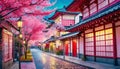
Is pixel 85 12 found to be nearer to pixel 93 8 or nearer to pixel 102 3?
pixel 93 8

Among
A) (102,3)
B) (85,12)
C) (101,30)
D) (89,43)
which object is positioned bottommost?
(89,43)

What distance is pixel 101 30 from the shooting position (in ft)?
73.2

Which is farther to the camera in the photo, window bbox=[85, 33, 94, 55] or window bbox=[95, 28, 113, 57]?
window bbox=[85, 33, 94, 55]

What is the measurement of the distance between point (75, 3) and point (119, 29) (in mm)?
9116

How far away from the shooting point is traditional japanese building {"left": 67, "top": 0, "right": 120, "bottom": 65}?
18.8 meters

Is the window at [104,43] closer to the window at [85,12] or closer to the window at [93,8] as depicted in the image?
the window at [93,8]

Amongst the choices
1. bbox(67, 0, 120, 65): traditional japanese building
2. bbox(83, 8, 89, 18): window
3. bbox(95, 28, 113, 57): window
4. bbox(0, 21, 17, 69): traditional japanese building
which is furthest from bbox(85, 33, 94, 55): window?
bbox(0, 21, 17, 69): traditional japanese building

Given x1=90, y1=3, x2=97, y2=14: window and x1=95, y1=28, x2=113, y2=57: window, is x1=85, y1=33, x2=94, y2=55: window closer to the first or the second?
x1=95, y1=28, x2=113, y2=57: window

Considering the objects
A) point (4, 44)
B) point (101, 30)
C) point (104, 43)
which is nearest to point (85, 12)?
point (101, 30)

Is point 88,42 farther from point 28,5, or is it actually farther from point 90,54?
point 28,5

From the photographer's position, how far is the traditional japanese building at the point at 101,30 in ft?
61.5

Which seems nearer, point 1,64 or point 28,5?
point 28,5

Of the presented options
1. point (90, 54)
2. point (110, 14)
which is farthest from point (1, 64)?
point (90, 54)

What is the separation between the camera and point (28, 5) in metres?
10.2
